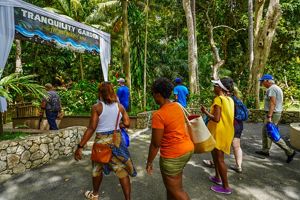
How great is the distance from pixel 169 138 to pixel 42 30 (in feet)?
17.3

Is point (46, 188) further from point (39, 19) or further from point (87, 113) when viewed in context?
point (87, 113)

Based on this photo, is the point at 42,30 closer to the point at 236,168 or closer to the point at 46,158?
the point at 46,158

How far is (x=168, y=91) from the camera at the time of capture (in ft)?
9.20

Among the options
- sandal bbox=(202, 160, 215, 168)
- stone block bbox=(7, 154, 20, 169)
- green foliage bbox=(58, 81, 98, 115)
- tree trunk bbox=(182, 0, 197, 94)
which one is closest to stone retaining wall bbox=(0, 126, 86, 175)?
stone block bbox=(7, 154, 20, 169)

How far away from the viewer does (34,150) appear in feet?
17.1

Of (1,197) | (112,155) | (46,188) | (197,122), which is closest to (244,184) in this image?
(197,122)

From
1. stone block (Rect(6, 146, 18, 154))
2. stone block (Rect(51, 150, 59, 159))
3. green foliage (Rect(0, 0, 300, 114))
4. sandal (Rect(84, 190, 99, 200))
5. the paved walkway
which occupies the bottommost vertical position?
the paved walkway

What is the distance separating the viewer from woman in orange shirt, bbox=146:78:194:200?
2.72 metres

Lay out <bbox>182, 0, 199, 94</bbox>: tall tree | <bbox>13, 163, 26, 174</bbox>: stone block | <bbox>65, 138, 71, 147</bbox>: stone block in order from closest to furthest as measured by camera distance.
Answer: <bbox>13, 163, 26, 174</bbox>: stone block < <bbox>65, 138, 71, 147</bbox>: stone block < <bbox>182, 0, 199, 94</bbox>: tall tree

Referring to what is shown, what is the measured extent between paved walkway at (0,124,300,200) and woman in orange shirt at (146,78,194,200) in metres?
1.24

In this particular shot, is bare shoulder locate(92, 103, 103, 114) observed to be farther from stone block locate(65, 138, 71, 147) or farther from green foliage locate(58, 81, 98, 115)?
green foliage locate(58, 81, 98, 115)

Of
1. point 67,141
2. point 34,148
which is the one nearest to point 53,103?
point 67,141

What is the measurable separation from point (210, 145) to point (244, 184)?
1.74 meters

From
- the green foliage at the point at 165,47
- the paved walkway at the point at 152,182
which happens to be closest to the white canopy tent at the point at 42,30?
the paved walkway at the point at 152,182
